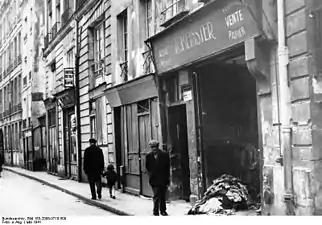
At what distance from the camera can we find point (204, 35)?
15.4ft

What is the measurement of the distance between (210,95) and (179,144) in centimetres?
76

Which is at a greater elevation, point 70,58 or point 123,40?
point 123,40

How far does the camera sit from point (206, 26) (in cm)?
462

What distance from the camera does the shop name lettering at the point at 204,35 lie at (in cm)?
417

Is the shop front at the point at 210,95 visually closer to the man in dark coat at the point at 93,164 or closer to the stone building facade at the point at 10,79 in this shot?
the man in dark coat at the point at 93,164

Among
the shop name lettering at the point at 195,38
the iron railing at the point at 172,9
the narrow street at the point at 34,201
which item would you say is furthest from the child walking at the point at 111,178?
the iron railing at the point at 172,9

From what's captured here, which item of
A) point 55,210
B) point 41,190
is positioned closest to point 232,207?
point 55,210

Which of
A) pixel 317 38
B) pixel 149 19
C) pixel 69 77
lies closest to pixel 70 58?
pixel 69 77

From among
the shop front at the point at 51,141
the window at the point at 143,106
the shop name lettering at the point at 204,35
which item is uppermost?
the shop name lettering at the point at 204,35

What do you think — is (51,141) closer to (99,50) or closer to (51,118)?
(51,118)

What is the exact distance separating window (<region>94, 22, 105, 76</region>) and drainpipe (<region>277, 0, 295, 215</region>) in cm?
202

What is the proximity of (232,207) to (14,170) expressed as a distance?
1.81m

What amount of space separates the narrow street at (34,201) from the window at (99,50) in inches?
48.8

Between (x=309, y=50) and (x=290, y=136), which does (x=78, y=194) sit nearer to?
(x=290, y=136)
